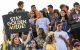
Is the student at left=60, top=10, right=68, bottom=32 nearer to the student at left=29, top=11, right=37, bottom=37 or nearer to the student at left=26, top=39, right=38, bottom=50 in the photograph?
the student at left=29, top=11, right=37, bottom=37

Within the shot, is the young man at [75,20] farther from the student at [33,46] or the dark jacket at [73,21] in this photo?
the student at [33,46]

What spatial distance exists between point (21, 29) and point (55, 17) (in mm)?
1316

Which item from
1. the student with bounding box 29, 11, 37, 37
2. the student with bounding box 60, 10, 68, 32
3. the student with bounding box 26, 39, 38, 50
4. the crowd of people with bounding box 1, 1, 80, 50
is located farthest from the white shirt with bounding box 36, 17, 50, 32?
the student with bounding box 26, 39, 38, 50

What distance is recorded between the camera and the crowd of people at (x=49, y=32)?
17.0 metres

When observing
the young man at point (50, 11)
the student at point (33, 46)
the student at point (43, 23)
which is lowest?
the student at point (33, 46)

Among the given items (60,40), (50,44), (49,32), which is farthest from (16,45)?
(60,40)

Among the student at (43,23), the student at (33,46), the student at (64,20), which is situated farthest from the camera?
the student at (43,23)

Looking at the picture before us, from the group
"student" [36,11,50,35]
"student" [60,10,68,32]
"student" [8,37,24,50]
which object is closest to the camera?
"student" [8,37,24,50]

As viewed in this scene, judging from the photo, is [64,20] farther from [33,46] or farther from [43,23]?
[33,46]

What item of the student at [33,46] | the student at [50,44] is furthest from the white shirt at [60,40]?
the student at [33,46]

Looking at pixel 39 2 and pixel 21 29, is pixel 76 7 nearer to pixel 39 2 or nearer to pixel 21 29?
pixel 21 29

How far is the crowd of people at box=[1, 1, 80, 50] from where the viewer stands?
55.7ft

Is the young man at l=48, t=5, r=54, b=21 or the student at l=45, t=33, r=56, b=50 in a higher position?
the young man at l=48, t=5, r=54, b=21

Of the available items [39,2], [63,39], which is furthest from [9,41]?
[39,2]
